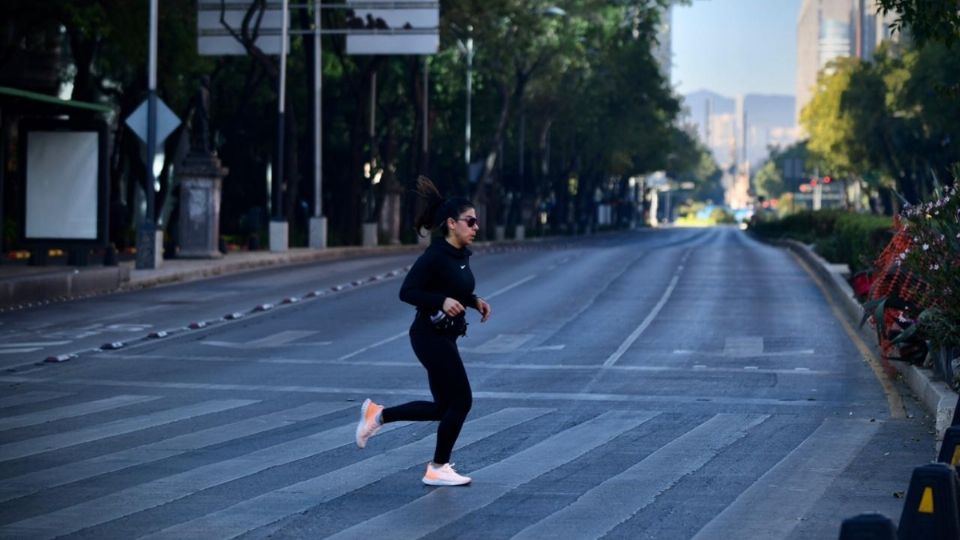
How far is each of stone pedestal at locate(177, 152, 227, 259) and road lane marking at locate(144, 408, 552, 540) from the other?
30679 mm

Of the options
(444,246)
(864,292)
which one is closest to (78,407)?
(444,246)

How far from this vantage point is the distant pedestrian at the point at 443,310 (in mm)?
11398

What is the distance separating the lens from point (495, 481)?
11727mm

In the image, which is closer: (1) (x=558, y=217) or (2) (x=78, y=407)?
(2) (x=78, y=407)

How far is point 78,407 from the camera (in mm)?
16031

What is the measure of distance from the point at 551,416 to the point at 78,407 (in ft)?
13.5

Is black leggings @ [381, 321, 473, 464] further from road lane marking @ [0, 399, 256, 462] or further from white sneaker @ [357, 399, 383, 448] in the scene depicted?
road lane marking @ [0, 399, 256, 462]

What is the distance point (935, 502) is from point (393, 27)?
43.9 metres

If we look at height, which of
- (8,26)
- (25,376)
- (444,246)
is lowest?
(25,376)

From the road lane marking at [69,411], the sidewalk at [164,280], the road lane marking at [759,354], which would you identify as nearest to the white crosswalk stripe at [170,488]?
the road lane marking at [69,411]

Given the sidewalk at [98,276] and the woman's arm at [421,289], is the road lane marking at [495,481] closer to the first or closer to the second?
the woman's arm at [421,289]

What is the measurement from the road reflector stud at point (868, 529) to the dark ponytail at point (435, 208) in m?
5.28

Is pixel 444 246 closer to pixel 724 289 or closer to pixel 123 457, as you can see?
pixel 123 457

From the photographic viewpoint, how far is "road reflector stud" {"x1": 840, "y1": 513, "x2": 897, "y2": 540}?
6.45 m
